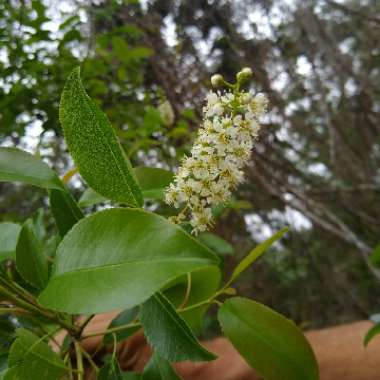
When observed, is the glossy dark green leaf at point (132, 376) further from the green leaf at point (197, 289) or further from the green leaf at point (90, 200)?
the green leaf at point (90, 200)

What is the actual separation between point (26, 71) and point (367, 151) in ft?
10.5

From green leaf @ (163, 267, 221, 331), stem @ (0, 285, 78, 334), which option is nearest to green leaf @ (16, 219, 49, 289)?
stem @ (0, 285, 78, 334)

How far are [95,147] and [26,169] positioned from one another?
0.48 ft

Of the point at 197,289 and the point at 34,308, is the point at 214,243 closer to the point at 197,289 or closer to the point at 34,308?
the point at 197,289

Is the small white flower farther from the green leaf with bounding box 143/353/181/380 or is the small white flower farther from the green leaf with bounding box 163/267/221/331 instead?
the green leaf with bounding box 143/353/181/380

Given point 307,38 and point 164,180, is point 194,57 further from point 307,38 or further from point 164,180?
point 164,180

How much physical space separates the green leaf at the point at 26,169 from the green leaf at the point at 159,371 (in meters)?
0.31

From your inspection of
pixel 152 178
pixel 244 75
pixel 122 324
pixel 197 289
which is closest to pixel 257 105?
pixel 244 75

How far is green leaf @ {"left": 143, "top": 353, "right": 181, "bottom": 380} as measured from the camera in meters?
0.65

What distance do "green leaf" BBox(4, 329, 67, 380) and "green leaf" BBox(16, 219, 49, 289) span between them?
67mm

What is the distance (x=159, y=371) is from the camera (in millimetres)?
661

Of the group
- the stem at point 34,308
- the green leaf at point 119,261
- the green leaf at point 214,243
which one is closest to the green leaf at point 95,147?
the green leaf at point 119,261

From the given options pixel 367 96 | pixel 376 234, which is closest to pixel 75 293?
pixel 376 234

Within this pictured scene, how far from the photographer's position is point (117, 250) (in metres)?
0.42
